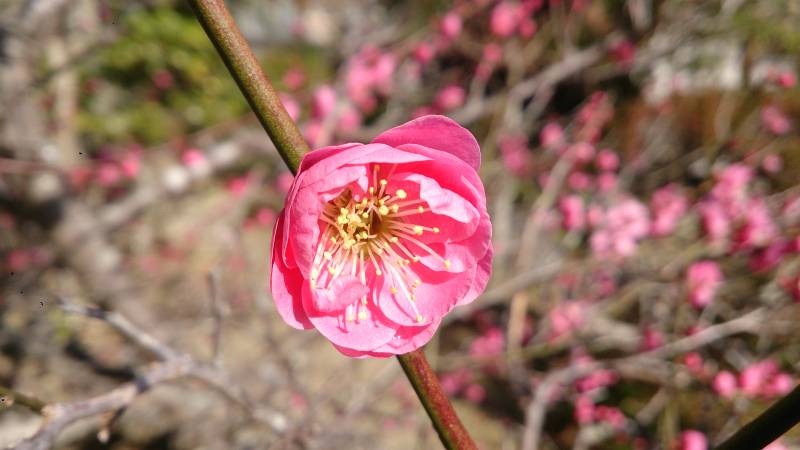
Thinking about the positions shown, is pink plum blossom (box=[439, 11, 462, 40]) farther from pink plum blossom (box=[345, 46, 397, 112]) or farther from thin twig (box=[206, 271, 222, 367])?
thin twig (box=[206, 271, 222, 367])

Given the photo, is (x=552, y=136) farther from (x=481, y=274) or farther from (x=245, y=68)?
(x=245, y=68)

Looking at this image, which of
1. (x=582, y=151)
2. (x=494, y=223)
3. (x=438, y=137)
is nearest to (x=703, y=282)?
(x=582, y=151)

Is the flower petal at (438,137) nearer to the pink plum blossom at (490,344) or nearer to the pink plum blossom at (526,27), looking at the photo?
the pink plum blossom at (490,344)

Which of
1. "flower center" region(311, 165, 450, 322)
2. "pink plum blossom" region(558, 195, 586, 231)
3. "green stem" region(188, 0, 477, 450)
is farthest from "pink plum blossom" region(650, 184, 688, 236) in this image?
"green stem" region(188, 0, 477, 450)

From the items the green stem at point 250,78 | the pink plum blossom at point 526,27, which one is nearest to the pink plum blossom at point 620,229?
the pink plum blossom at point 526,27

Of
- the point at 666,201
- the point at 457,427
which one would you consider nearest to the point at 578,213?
the point at 666,201
